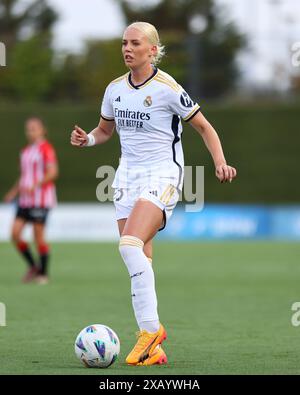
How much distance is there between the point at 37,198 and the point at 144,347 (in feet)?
24.7

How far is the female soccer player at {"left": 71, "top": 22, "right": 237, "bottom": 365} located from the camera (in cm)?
725

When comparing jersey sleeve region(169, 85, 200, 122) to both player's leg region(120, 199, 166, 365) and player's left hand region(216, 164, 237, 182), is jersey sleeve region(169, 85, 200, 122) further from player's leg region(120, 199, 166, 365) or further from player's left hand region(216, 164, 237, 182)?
player's leg region(120, 199, 166, 365)

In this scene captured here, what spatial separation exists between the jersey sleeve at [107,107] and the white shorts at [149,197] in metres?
0.59

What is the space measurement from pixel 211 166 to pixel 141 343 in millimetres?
20180

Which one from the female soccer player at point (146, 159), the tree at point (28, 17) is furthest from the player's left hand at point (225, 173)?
the tree at point (28, 17)

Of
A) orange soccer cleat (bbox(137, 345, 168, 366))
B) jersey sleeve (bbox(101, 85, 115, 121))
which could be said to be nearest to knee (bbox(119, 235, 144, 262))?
orange soccer cleat (bbox(137, 345, 168, 366))

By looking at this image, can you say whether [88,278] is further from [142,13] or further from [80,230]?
[142,13]

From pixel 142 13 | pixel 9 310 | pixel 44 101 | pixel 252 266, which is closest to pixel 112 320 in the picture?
pixel 9 310

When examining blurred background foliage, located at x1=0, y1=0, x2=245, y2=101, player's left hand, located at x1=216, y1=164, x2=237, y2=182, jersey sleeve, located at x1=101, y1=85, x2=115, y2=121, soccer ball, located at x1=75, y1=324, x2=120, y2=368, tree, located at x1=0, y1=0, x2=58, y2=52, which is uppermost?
tree, located at x1=0, y1=0, x2=58, y2=52

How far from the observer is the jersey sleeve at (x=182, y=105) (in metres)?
7.38

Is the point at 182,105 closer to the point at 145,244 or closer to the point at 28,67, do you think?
the point at 145,244

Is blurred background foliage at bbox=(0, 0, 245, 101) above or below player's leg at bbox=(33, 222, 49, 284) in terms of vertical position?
above

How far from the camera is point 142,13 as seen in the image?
135 ft

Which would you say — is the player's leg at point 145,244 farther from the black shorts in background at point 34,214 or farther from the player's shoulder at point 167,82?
the black shorts in background at point 34,214
